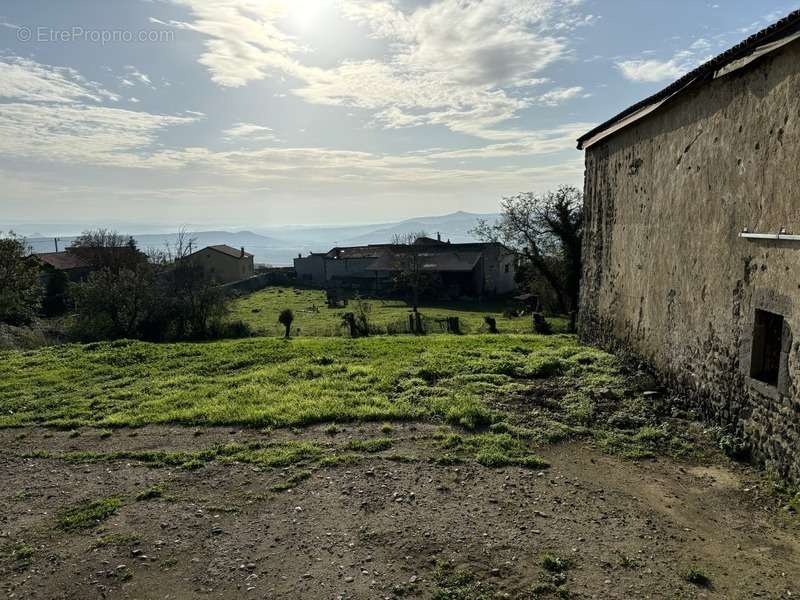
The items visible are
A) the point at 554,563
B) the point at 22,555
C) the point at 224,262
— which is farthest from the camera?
the point at 224,262

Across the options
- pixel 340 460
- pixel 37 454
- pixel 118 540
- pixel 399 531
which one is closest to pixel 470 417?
pixel 340 460

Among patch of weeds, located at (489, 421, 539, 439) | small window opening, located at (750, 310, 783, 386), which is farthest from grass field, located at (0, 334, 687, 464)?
small window opening, located at (750, 310, 783, 386)

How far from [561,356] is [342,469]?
7.02 m

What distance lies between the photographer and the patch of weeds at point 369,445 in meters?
7.53

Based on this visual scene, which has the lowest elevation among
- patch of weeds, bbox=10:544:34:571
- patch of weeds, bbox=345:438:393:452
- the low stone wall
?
patch of weeds, bbox=10:544:34:571

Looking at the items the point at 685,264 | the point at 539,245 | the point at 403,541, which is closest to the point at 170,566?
the point at 403,541

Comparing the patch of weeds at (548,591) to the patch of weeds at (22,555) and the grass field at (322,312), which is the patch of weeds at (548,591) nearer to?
the patch of weeds at (22,555)

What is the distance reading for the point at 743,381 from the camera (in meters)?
6.98

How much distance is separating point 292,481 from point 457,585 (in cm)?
283

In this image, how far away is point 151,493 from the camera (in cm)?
634

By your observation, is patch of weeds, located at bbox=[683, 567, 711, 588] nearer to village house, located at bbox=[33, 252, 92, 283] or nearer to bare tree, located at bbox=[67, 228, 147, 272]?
bare tree, located at bbox=[67, 228, 147, 272]

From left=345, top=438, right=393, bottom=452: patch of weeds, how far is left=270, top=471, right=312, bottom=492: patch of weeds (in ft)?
3.22

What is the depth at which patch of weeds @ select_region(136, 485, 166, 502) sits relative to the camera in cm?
625

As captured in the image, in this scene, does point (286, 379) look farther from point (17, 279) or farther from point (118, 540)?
point (17, 279)
